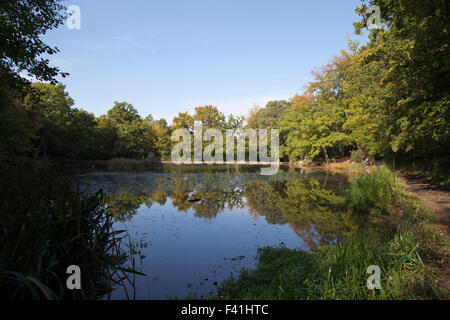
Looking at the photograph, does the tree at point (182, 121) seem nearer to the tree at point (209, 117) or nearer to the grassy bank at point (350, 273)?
the tree at point (209, 117)

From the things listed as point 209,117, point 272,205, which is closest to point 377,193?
point 272,205

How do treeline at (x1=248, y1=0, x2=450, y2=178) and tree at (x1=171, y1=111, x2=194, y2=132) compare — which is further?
tree at (x1=171, y1=111, x2=194, y2=132)

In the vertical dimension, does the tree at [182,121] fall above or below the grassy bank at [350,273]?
above

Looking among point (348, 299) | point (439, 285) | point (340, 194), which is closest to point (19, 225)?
point (348, 299)

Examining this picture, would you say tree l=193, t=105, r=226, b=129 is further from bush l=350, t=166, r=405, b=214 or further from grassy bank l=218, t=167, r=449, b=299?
grassy bank l=218, t=167, r=449, b=299

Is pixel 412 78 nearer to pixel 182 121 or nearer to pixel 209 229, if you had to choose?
pixel 209 229

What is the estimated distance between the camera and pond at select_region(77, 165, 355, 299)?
3.98 m

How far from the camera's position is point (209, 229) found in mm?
6855

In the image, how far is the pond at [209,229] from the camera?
3.98 m

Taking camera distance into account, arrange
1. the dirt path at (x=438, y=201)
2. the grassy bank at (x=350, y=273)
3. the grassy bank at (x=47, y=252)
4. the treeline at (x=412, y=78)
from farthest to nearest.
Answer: the treeline at (x=412, y=78), the dirt path at (x=438, y=201), the grassy bank at (x=350, y=273), the grassy bank at (x=47, y=252)

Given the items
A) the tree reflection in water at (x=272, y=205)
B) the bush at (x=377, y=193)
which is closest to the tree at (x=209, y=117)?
the tree reflection in water at (x=272, y=205)

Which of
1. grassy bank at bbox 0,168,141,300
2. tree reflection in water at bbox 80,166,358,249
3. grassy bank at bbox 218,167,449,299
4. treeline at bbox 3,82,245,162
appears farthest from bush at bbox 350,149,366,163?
treeline at bbox 3,82,245,162

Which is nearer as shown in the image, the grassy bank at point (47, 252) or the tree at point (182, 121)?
the grassy bank at point (47, 252)

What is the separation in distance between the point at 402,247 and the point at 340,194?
8.09m
